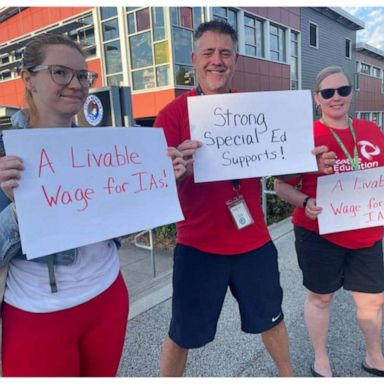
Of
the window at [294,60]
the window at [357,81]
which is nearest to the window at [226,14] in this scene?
the window at [294,60]

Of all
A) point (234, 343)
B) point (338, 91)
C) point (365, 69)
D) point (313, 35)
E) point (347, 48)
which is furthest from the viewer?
point (365, 69)

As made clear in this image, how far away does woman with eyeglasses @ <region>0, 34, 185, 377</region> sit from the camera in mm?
1244

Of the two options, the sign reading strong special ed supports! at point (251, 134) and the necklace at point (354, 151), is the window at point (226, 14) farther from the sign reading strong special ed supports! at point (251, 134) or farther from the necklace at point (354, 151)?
the sign reading strong special ed supports! at point (251, 134)

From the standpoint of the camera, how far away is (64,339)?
1282 millimetres

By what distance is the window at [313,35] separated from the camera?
58.9ft

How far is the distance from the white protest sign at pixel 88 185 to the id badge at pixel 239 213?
1.10 ft

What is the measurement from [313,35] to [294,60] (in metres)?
2.48

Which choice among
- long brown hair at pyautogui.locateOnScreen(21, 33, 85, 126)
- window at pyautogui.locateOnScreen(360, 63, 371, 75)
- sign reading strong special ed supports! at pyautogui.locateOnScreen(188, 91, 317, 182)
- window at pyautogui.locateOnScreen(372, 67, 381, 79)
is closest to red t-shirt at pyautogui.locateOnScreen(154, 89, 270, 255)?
sign reading strong special ed supports! at pyautogui.locateOnScreen(188, 91, 317, 182)

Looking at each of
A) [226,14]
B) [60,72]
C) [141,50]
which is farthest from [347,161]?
[226,14]

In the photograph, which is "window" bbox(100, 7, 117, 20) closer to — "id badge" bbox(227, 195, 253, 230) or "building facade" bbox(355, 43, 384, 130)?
"id badge" bbox(227, 195, 253, 230)

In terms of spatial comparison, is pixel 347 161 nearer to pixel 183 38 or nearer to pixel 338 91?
pixel 338 91

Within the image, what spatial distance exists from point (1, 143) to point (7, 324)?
2.07 feet

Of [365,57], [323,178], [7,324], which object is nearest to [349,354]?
[323,178]

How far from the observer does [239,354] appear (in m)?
2.40
